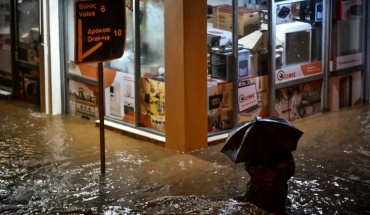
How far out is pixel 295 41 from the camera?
12.9m

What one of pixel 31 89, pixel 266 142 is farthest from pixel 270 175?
pixel 31 89

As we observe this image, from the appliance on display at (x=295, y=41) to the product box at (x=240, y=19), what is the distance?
1.80ft

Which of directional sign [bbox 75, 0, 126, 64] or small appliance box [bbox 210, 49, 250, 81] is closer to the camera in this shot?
directional sign [bbox 75, 0, 126, 64]

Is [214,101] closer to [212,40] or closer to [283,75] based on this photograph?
[212,40]

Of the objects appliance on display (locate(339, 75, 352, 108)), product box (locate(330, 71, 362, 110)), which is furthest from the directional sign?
appliance on display (locate(339, 75, 352, 108))

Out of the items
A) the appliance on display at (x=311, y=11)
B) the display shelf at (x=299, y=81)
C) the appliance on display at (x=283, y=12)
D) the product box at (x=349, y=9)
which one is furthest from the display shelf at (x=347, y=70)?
the appliance on display at (x=283, y=12)

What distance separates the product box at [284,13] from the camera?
12522mm

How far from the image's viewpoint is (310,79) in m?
13.3

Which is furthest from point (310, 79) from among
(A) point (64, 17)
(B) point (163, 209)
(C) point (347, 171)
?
(B) point (163, 209)

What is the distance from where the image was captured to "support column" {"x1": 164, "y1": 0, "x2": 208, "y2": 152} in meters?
11.1

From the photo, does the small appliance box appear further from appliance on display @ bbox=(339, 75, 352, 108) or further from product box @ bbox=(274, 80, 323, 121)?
appliance on display @ bbox=(339, 75, 352, 108)

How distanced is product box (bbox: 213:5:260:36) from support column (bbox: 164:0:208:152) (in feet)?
1.74

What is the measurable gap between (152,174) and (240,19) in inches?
112

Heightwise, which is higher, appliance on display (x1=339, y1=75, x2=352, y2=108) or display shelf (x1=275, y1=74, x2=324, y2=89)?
display shelf (x1=275, y1=74, x2=324, y2=89)
